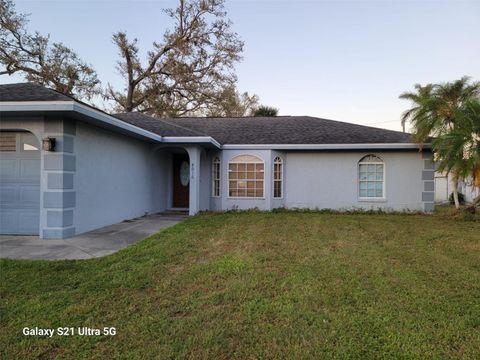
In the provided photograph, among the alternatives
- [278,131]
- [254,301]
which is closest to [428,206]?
[278,131]

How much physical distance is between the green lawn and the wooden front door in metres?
6.35

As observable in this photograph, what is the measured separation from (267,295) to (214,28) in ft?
78.7

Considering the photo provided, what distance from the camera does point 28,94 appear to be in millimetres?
6367

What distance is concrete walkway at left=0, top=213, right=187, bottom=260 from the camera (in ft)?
17.6

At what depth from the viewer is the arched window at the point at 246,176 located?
11734 millimetres

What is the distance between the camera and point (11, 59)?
2105 cm

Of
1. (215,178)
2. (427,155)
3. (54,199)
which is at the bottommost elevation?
(54,199)

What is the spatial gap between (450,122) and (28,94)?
13.0m

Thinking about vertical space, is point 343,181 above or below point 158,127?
below

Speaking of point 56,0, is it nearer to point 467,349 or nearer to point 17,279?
point 17,279

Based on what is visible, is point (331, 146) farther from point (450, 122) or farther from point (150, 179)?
point (150, 179)

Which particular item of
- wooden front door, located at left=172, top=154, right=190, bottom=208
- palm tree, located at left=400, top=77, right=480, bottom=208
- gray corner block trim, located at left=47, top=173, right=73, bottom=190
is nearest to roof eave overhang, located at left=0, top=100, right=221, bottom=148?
gray corner block trim, located at left=47, top=173, right=73, bottom=190

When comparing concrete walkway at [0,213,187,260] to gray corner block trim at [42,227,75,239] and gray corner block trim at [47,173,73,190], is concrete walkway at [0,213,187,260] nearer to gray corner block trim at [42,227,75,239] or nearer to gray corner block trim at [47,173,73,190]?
gray corner block trim at [42,227,75,239]

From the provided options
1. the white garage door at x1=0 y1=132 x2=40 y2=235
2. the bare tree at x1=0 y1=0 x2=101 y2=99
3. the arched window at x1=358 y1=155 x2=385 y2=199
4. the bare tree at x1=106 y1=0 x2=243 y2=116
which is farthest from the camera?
the bare tree at x1=106 y1=0 x2=243 y2=116
